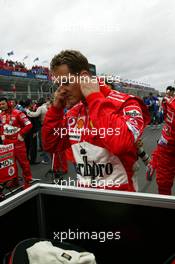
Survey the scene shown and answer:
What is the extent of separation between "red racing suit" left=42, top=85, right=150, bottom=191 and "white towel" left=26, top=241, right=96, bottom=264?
1.60 feet

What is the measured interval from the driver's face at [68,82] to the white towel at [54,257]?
0.78 m

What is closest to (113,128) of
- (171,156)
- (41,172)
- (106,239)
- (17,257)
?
(106,239)

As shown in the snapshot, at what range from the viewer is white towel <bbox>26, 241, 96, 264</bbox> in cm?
100

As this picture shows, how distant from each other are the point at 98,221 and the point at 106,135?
0.40 meters

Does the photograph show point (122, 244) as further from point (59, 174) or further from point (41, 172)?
point (41, 172)

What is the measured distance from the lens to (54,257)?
101 centimetres

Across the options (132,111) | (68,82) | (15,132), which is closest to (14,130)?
(15,132)

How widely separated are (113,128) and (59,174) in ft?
14.2

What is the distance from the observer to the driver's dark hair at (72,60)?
4.82 feet

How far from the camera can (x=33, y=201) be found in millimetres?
1386

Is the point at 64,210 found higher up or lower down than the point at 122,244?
higher up

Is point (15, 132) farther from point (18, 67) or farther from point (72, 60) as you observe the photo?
point (18, 67)

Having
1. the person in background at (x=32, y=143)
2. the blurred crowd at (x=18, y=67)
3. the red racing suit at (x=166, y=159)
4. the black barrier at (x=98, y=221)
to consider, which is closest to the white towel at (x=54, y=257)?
the black barrier at (x=98, y=221)

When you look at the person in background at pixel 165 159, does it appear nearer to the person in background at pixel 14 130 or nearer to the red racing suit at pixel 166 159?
the red racing suit at pixel 166 159
